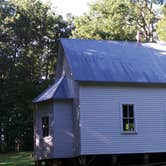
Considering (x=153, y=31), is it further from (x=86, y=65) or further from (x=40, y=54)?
(x=86, y=65)

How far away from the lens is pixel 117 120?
25.8 meters

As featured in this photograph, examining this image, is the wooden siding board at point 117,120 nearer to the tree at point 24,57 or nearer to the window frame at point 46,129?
the window frame at point 46,129

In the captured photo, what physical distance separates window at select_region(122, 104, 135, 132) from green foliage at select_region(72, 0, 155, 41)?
2535 cm

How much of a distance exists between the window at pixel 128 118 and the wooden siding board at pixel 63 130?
2887 mm

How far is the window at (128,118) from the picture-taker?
26062 millimetres

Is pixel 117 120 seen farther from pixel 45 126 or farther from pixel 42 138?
pixel 42 138

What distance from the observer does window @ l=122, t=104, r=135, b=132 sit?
26062mm

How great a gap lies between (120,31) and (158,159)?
26.5 metres

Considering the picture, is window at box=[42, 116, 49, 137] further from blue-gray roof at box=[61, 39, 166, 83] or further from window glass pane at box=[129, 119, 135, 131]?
window glass pane at box=[129, 119, 135, 131]

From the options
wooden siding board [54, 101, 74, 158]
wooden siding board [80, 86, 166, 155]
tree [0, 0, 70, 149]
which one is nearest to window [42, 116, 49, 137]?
wooden siding board [54, 101, 74, 158]

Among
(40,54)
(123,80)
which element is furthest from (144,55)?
(40,54)

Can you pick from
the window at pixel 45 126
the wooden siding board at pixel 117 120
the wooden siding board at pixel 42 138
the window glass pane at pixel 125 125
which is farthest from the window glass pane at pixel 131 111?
the window at pixel 45 126

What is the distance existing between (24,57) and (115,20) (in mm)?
11640

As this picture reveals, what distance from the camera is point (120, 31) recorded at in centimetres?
5231
